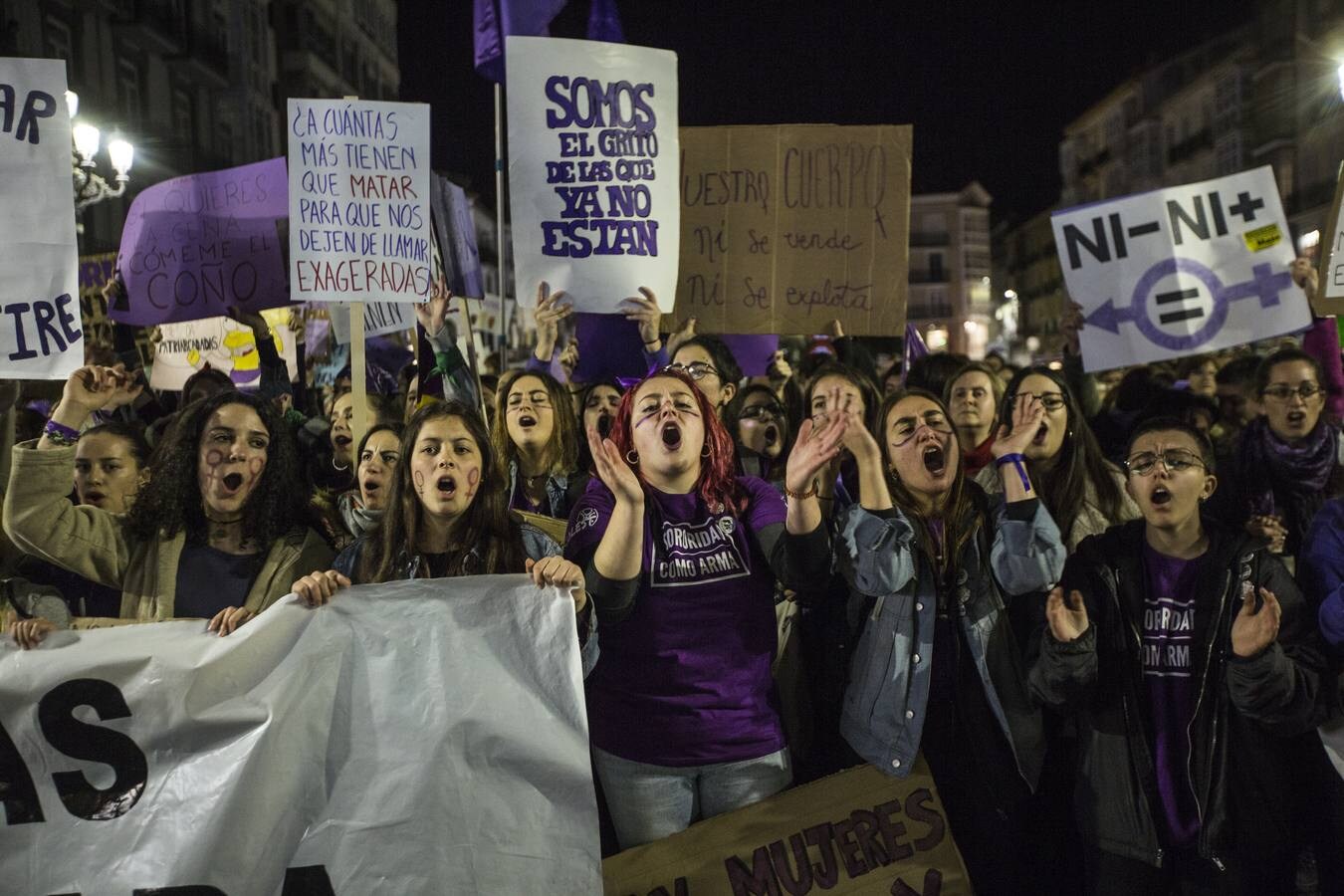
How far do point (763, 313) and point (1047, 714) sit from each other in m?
2.87

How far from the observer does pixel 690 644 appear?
3.31 meters

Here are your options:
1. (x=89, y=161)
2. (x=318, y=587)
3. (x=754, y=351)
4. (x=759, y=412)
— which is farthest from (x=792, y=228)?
(x=89, y=161)

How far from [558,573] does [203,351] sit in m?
6.54

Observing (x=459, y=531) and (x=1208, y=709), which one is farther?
(x=459, y=531)

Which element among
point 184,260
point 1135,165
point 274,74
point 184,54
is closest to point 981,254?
point 1135,165

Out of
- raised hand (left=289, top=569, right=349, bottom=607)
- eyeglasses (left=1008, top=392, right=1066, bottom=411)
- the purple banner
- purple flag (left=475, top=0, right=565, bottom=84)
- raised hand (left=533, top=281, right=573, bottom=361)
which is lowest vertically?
raised hand (left=289, top=569, right=349, bottom=607)

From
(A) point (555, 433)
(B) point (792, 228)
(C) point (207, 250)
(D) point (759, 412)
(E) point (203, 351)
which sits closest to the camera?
(A) point (555, 433)

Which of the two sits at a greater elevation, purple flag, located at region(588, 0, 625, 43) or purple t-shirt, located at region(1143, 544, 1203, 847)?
purple flag, located at region(588, 0, 625, 43)

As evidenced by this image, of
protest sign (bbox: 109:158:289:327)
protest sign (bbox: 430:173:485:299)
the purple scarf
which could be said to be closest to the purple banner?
protest sign (bbox: 430:173:485:299)

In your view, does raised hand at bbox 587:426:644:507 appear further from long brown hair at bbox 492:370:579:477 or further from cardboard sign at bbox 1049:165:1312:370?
cardboard sign at bbox 1049:165:1312:370

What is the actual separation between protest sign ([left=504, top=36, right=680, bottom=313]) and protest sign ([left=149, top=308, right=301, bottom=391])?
150 inches

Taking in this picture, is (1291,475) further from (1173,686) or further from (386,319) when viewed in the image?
(386,319)

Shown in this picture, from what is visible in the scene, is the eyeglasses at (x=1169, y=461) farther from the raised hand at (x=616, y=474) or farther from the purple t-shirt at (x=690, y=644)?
the raised hand at (x=616, y=474)

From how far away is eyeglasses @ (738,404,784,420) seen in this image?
5.21 meters
